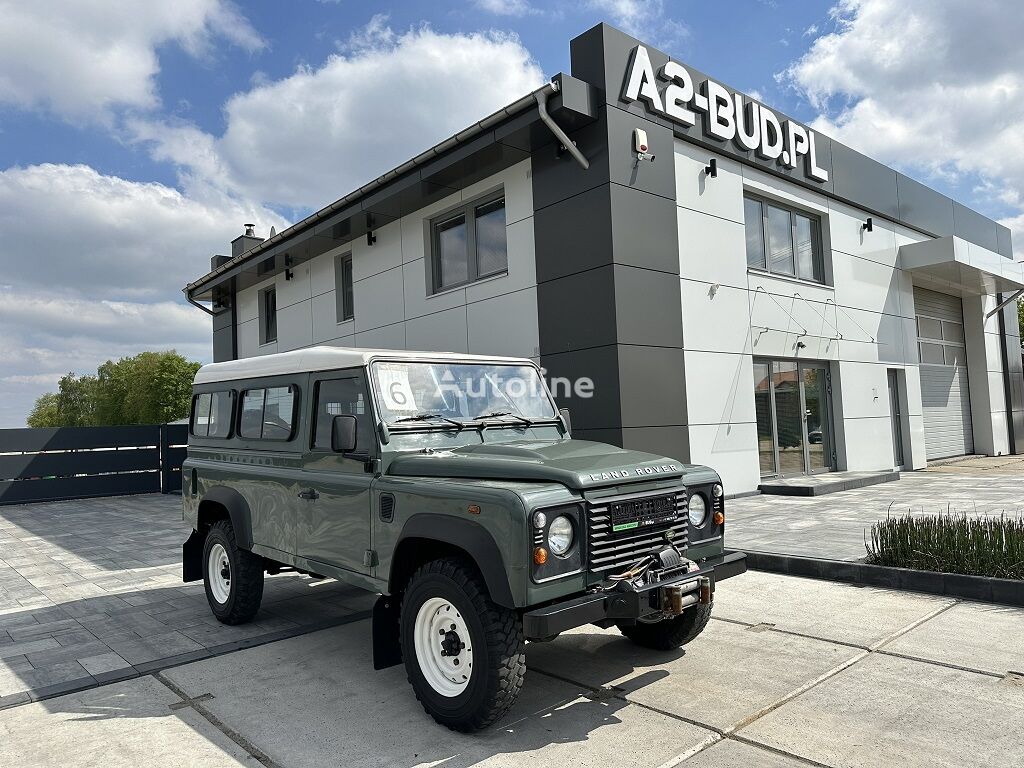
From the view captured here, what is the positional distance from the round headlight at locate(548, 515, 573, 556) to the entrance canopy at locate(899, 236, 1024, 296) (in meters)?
16.2

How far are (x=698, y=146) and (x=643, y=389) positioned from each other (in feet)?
15.0

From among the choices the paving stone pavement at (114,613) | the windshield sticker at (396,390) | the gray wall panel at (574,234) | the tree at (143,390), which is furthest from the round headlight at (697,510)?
the tree at (143,390)

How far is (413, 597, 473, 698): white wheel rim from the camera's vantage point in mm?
3703

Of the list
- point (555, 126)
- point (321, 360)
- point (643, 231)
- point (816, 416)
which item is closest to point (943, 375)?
point (816, 416)

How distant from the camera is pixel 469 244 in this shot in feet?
42.1

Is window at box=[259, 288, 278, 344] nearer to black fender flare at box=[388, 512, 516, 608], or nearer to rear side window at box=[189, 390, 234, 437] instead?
rear side window at box=[189, 390, 234, 437]

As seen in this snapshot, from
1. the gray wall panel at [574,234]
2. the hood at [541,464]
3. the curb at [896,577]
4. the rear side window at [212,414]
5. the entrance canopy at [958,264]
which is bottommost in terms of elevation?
the curb at [896,577]

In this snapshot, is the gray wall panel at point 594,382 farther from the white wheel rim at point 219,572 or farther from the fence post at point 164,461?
the fence post at point 164,461

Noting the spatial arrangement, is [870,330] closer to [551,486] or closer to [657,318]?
[657,318]

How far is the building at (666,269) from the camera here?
10383mm

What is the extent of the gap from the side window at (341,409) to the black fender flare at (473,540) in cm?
75

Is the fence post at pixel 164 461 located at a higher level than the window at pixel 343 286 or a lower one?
lower

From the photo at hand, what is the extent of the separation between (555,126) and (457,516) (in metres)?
7.81

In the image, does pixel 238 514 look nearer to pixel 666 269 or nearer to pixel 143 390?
pixel 666 269
